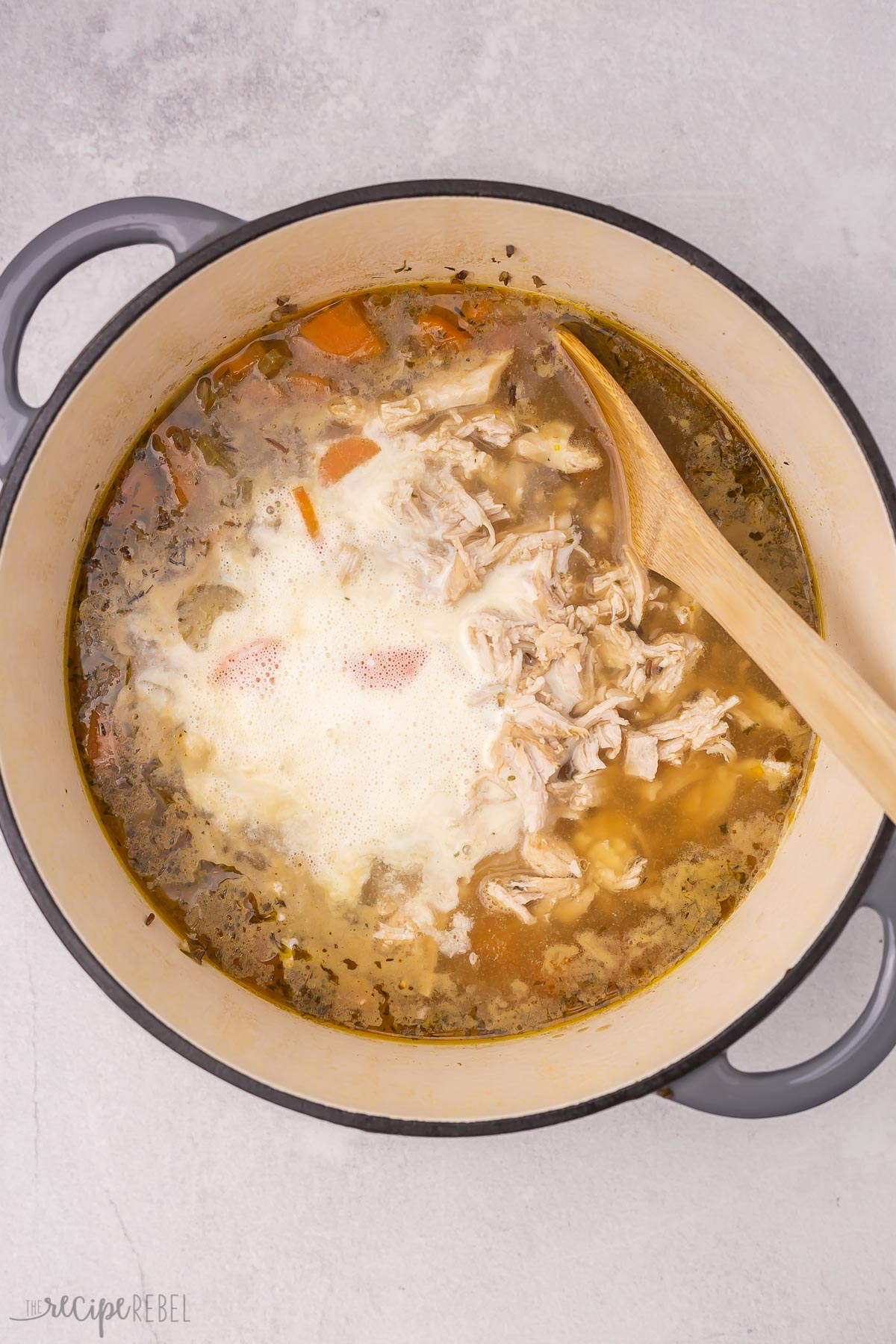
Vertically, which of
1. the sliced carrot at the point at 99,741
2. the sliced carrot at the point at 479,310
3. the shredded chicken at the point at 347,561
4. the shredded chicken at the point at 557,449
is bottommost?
the sliced carrot at the point at 99,741

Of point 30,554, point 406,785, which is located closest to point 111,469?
point 30,554

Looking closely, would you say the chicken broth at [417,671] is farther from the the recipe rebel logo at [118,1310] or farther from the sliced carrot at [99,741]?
the the recipe rebel logo at [118,1310]

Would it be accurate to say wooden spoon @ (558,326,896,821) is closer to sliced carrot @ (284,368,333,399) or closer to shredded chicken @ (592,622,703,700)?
shredded chicken @ (592,622,703,700)

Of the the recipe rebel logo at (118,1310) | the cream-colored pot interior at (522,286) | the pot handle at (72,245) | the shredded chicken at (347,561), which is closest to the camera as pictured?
the pot handle at (72,245)

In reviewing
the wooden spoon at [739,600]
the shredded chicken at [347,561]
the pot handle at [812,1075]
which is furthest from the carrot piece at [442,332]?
the pot handle at [812,1075]

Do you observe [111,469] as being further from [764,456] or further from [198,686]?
[764,456]

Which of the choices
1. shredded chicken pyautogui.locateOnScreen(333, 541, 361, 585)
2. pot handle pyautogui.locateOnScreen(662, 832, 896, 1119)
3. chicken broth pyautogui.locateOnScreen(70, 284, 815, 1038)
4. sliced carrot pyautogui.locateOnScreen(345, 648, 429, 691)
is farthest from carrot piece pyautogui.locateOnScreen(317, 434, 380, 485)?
pot handle pyautogui.locateOnScreen(662, 832, 896, 1119)
